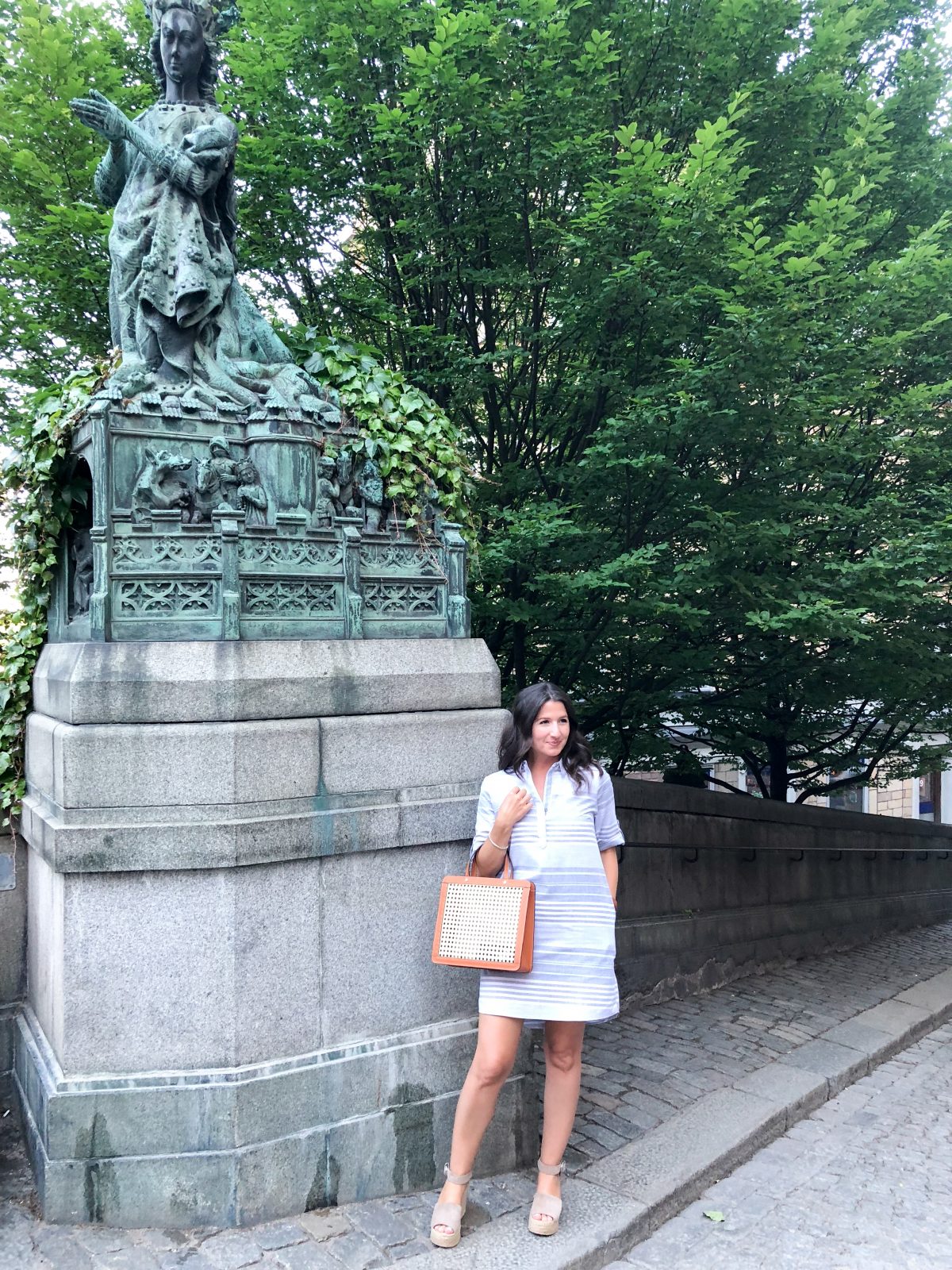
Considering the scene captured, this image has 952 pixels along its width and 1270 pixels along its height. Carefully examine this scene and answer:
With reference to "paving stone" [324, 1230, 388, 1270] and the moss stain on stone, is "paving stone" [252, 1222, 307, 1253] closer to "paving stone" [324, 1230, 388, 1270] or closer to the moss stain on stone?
"paving stone" [324, 1230, 388, 1270]

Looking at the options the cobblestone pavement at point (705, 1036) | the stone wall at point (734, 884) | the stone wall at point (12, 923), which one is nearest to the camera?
the stone wall at point (12, 923)

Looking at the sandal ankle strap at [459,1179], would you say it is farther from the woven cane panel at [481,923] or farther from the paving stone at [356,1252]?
the woven cane panel at [481,923]

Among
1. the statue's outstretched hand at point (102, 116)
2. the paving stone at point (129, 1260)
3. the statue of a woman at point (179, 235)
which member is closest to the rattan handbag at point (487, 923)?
the paving stone at point (129, 1260)

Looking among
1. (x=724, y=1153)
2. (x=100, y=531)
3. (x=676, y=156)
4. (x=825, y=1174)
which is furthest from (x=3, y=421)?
(x=825, y=1174)

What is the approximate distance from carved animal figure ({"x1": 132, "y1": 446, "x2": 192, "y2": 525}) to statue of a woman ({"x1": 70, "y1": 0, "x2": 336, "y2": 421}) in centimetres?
38

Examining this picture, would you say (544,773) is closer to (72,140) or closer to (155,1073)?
(155,1073)

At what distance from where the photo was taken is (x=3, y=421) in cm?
735

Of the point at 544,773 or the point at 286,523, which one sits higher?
the point at 286,523

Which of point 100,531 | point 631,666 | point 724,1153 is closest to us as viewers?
point 100,531

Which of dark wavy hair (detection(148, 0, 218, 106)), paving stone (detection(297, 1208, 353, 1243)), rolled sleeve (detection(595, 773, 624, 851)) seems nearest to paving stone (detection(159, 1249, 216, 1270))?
paving stone (detection(297, 1208, 353, 1243))

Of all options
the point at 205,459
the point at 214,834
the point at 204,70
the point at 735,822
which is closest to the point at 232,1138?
the point at 214,834

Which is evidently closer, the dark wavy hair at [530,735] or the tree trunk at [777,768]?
the dark wavy hair at [530,735]

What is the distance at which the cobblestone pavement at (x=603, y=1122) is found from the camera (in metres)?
3.78

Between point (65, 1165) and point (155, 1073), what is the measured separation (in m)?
0.48
